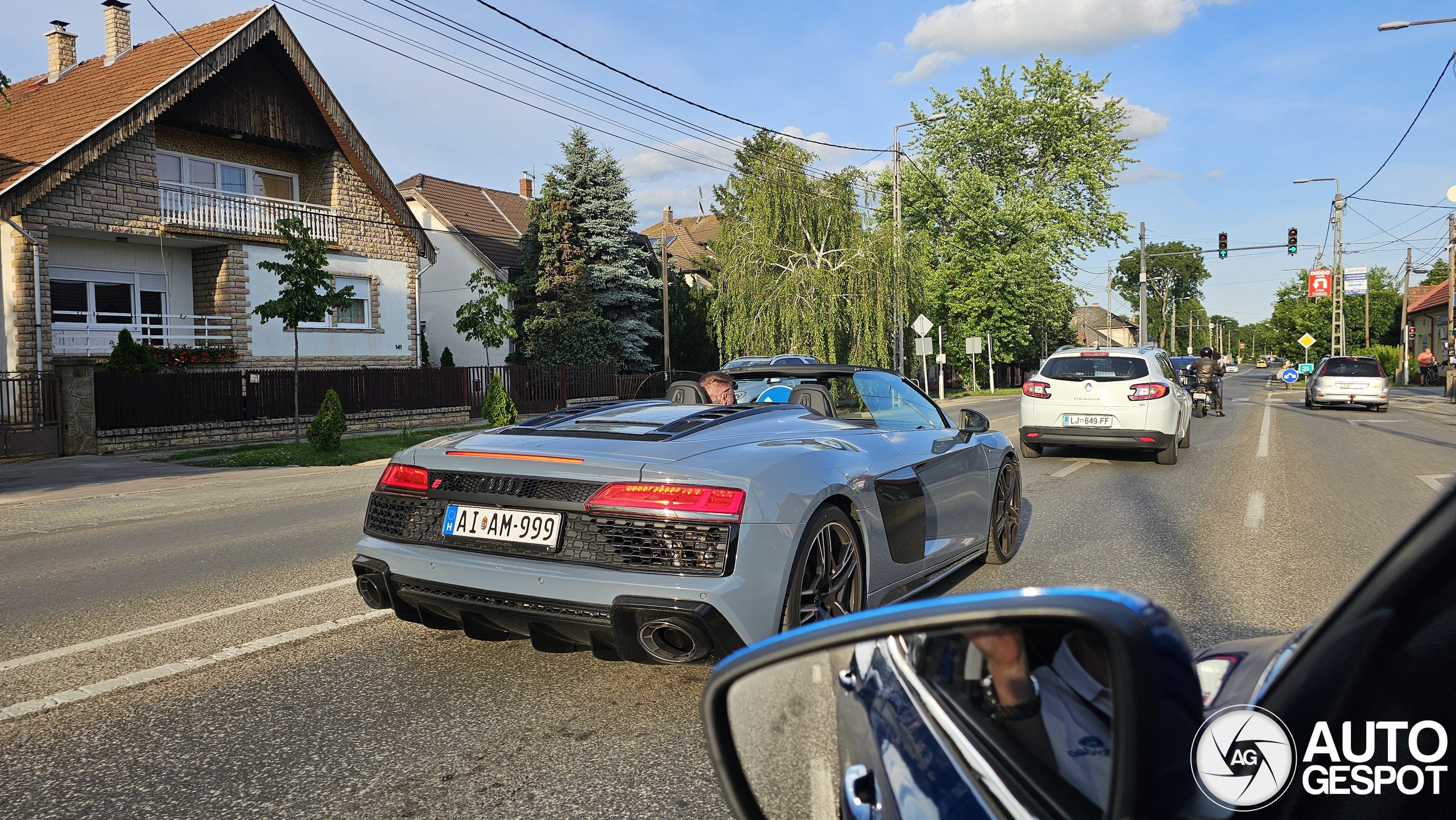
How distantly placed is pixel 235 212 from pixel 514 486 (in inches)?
1002

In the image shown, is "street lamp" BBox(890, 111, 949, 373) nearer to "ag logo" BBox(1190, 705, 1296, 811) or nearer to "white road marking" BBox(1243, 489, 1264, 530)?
"white road marking" BBox(1243, 489, 1264, 530)

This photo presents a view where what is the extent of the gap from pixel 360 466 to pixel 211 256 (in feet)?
42.4

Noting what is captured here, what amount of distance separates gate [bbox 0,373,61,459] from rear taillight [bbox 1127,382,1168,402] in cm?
1749

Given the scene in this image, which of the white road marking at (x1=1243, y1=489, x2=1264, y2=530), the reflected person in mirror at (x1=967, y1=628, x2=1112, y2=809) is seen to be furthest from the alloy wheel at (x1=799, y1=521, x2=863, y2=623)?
the white road marking at (x1=1243, y1=489, x2=1264, y2=530)

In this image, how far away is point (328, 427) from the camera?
17469 mm

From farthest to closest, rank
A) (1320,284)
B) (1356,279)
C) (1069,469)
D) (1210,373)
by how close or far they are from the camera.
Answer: (1320,284)
(1356,279)
(1210,373)
(1069,469)

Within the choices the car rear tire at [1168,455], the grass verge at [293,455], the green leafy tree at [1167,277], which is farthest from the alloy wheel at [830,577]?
the green leafy tree at [1167,277]

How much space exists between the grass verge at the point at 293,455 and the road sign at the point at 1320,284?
157 feet

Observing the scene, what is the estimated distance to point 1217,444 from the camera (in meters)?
16.0

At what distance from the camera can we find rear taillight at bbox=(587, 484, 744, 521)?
136 inches

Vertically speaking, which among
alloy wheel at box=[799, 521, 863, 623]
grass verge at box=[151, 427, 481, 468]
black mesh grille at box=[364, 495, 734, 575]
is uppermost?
black mesh grille at box=[364, 495, 734, 575]

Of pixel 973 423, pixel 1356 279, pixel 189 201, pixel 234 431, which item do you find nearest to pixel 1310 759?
pixel 973 423

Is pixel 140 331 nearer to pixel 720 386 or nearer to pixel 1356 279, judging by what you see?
pixel 720 386

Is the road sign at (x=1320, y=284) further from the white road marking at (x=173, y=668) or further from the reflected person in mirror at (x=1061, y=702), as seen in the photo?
the reflected person in mirror at (x=1061, y=702)
